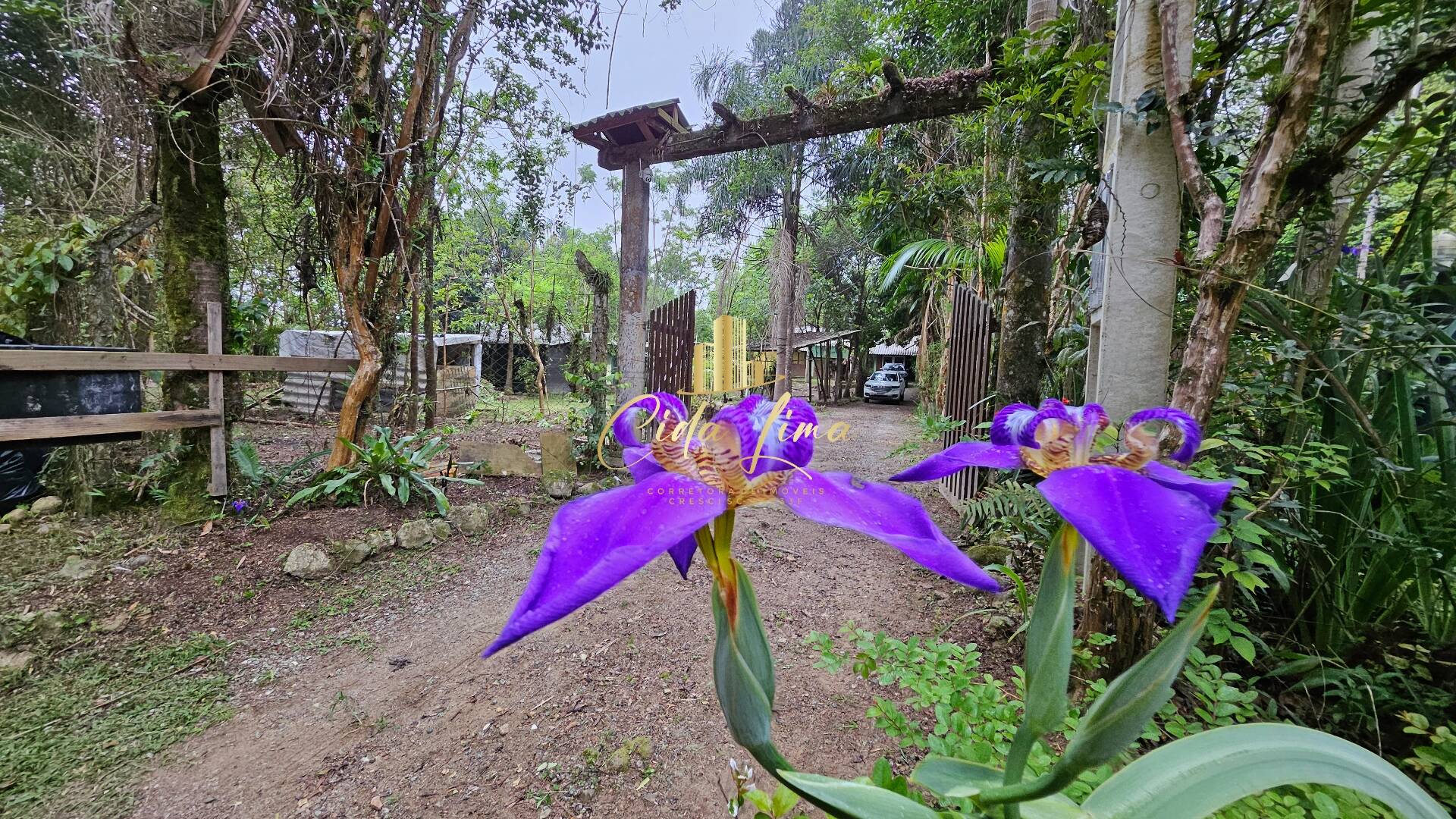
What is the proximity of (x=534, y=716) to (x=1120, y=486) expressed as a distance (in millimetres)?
2148

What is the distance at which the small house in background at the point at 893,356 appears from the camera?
19.6m

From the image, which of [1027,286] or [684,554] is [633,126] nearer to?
[1027,286]

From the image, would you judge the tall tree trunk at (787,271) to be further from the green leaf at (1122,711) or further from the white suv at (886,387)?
the green leaf at (1122,711)

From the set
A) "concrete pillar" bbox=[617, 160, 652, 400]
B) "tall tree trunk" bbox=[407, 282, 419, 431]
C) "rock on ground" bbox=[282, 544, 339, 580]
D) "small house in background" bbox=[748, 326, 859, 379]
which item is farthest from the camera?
"small house in background" bbox=[748, 326, 859, 379]

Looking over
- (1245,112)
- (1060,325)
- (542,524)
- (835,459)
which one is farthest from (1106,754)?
(835,459)

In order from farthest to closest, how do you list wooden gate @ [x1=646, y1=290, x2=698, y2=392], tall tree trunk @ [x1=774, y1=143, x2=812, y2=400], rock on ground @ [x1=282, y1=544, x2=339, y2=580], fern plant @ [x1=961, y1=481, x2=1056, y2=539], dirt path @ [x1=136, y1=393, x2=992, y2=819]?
1. tall tree trunk @ [x1=774, y1=143, x2=812, y2=400]
2. wooden gate @ [x1=646, y1=290, x2=698, y2=392]
3. rock on ground @ [x1=282, y1=544, x2=339, y2=580]
4. fern plant @ [x1=961, y1=481, x2=1056, y2=539]
5. dirt path @ [x1=136, y1=393, x2=992, y2=819]

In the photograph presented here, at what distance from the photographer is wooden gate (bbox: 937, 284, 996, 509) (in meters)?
3.94

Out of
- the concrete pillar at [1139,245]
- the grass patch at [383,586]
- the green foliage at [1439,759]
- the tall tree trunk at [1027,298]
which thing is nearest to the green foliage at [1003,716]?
the green foliage at [1439,759]

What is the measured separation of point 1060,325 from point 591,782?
12.3 feet

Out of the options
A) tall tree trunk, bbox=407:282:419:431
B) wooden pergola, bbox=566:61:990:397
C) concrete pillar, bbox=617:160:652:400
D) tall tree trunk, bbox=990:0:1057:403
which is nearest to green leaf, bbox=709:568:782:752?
tall tree trunk, bbox=990:0:1057:403

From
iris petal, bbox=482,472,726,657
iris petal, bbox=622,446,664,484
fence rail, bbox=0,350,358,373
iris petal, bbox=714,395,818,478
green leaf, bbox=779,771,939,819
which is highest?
fence rail, bbox=0,350,358,373

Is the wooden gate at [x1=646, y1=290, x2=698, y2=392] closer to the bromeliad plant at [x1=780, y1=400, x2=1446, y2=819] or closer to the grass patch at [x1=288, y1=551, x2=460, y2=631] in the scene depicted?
the grass patch at [x1=288, y1=551, x2=460, y2=631]

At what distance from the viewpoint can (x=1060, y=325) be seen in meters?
3.60

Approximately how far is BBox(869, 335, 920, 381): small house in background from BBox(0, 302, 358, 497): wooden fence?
17566mm
